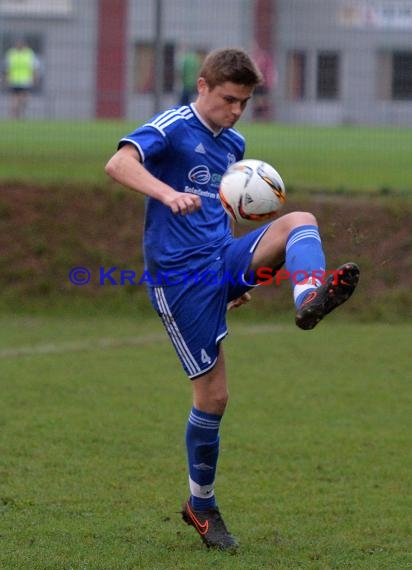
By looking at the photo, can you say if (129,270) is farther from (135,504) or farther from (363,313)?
(135,504)

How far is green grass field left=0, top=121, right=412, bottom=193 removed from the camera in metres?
15.3

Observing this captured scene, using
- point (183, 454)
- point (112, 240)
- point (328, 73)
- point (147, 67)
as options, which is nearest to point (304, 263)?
point (183, 454)

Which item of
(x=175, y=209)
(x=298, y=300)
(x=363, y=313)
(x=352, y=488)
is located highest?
(x=175, y=209)

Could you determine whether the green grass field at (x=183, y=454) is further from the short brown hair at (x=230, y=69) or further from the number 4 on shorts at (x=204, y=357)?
the short brown hair at (x=230, y=69)

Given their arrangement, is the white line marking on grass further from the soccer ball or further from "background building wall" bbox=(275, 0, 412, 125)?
"background building wall" bbox=(275, 0, 412, 125)

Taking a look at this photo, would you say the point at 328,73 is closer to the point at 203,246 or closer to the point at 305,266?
the point at 203,246

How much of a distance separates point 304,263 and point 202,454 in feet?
3.48

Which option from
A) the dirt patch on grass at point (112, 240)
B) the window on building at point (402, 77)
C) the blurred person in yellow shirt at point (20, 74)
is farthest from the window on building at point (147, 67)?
the dirt patch on grass at point (112, 240)

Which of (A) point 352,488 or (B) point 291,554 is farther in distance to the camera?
(A) point 352,488

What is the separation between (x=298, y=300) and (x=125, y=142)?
980 mm

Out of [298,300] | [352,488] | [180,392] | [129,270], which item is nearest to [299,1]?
[129,270]

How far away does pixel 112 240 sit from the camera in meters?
13.6

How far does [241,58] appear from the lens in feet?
17.0

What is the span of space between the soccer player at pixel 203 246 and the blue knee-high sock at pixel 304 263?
147 millimetres
